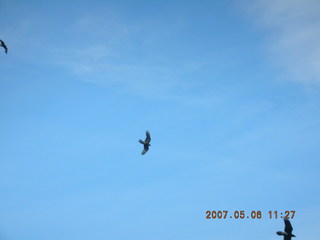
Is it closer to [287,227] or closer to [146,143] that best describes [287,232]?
[287,227]

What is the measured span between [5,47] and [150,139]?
23051mm

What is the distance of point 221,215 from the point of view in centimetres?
5225

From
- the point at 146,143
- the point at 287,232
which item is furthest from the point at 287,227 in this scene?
the point at 146,143

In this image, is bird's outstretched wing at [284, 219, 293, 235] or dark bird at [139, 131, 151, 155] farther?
dark bird at [139, 131, 151, 155]

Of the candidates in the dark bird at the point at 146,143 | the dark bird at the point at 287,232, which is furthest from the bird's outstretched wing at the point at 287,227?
the dark bird at the point at 146,143

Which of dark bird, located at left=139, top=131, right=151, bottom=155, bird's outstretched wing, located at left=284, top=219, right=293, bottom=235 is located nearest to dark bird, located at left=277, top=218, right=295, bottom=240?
bird's outstretched wing, located at left=284, top=219, right=293, bottom=235

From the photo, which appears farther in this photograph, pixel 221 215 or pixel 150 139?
pixel 150 139

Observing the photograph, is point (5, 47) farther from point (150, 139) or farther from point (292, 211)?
point (292, 211)

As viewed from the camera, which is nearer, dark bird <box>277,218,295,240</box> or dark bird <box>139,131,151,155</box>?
dark bird <box>277,218,295,240</box>

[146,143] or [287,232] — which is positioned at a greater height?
[146,143]

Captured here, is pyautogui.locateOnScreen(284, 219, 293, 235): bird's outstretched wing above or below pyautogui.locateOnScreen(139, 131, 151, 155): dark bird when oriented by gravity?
below

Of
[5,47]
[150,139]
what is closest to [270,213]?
[150,139]

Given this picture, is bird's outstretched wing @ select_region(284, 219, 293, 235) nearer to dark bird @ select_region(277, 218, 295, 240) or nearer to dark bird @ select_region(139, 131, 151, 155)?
dark bird @ select_region(277, 218, 295, 240)

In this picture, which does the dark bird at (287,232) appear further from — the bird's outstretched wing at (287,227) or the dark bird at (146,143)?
the dark bird at (146,143)
